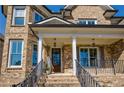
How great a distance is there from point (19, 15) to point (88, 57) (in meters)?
5.20

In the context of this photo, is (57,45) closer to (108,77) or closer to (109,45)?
(109,45)

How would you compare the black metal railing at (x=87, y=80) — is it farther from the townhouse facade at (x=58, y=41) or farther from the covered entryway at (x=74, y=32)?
the townhouse facade at (x=58, y=41)

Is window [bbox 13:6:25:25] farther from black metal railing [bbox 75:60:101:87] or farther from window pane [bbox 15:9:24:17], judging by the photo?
black metal railing [bbox 75:60:101:87]

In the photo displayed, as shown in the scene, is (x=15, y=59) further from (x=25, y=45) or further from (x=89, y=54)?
(x=89, y=54)

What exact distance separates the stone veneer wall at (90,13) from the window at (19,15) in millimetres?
3422

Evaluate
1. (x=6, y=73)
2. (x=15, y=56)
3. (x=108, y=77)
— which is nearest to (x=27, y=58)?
(x=15, y=56)

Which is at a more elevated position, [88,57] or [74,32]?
[74,32]

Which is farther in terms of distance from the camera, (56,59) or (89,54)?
(56,59)

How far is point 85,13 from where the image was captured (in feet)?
40.1

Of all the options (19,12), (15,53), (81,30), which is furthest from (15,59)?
(81,30)

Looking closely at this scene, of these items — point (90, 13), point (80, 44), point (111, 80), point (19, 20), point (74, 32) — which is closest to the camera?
point (111, 80)

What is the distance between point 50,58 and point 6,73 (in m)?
2.96

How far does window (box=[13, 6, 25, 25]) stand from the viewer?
11.0 meters

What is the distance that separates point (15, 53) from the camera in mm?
10273
